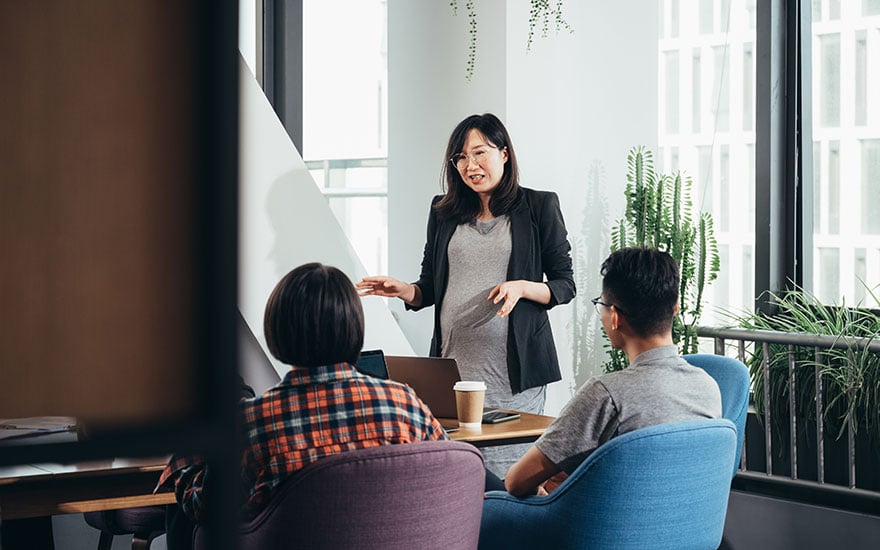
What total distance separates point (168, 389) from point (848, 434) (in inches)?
129

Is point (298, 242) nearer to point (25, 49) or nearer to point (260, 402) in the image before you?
point (260, 402)

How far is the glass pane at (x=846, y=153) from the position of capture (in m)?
3.90

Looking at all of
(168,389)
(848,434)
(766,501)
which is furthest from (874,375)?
(168,389)

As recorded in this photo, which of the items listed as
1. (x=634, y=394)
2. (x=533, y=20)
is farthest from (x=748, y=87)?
(x=634, y=394)

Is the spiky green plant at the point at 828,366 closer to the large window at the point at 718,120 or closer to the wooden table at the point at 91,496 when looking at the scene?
the large window at the point at 718,120

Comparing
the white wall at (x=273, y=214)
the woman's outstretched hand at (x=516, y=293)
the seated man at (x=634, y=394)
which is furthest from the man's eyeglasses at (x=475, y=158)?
the seated man at (x=634, y=394)

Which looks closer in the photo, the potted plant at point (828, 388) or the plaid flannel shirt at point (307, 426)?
the plaid flannel shirt at point (307, 426)

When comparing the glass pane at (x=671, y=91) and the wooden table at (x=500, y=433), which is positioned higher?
the glass pane at (x=671, y=91)

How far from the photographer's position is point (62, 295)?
1.63 feet

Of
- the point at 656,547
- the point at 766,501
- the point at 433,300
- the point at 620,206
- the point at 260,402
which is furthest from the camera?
the point at 620,206

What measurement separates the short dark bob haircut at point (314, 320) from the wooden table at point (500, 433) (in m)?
0.48

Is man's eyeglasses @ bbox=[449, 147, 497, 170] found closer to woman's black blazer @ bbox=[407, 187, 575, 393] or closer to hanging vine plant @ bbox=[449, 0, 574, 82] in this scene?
woman's black blazer @ bbox=[407, 187, 575, 393]

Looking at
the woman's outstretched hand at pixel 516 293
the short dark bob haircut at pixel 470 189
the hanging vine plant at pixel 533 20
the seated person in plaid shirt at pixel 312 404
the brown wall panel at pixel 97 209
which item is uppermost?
the hanging vine plant at pixel 533 20

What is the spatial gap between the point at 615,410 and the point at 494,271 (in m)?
1.18
